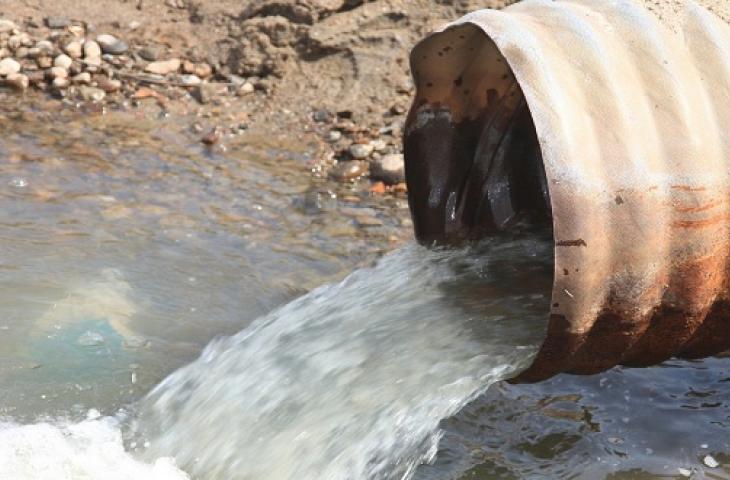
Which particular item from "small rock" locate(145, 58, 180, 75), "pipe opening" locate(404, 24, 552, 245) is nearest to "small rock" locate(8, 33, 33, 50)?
"small rock" locate(145, 58, 180, 75)

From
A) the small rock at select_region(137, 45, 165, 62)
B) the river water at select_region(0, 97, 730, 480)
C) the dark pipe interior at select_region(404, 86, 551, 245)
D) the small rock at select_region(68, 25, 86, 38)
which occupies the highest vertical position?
the dark pipe interior at select_region(404, 86, 551, 245)

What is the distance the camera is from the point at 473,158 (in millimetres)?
3496

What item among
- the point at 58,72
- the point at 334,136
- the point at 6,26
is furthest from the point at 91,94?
the point at 334,136

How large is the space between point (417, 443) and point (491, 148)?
103 cm

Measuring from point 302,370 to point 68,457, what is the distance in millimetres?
626

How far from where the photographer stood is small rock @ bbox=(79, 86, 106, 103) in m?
5.28

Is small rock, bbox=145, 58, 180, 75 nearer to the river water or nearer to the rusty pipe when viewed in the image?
the river water

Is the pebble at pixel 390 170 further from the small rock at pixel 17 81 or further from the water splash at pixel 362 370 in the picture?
the small rock at pixel 17 81

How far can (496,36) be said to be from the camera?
2559 millimetres

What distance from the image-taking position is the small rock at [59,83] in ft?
17.5

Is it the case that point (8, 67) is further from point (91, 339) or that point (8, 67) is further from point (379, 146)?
point (91, 339)

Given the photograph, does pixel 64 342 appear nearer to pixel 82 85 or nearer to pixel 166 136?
pixel 166 136

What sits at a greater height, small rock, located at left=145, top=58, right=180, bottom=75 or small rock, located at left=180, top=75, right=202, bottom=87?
small rock, located at left=145, top=58, right=180, bottom=75

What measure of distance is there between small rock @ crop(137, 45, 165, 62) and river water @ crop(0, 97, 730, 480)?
1.44m
